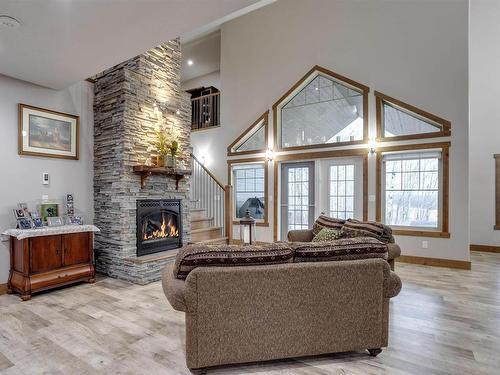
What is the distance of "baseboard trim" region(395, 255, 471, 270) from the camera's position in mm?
4914

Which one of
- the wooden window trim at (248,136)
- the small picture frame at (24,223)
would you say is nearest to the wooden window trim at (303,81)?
the wooden window trim at (248,136)

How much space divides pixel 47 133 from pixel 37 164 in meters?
0.48

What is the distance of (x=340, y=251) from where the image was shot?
85.3 inches

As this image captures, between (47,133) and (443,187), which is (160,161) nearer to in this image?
(47,133)

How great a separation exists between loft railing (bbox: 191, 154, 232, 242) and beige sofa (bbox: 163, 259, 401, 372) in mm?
3904

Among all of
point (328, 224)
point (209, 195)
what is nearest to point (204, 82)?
point (209, 195)

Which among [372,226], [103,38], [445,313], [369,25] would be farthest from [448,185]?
[103,38]

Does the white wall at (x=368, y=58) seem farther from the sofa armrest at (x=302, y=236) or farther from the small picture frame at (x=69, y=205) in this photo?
the small picture frame at (x=69, y=205)

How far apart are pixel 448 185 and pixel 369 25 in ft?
11.3

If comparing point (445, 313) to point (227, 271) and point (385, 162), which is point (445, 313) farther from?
point (385, 162)

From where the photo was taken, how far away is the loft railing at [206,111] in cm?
860

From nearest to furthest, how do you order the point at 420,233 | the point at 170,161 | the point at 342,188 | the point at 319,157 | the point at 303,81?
the point at 170,161 < the point at 420,233 < the point at 342,188 < the point at 319,157 < the point at 303,81

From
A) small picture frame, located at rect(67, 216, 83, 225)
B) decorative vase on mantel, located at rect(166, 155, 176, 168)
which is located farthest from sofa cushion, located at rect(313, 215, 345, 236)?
small picture frame, located at rect(67, 216, 83, 225)

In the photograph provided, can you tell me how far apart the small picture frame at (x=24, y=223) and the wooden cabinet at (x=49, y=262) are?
7.1 inches
